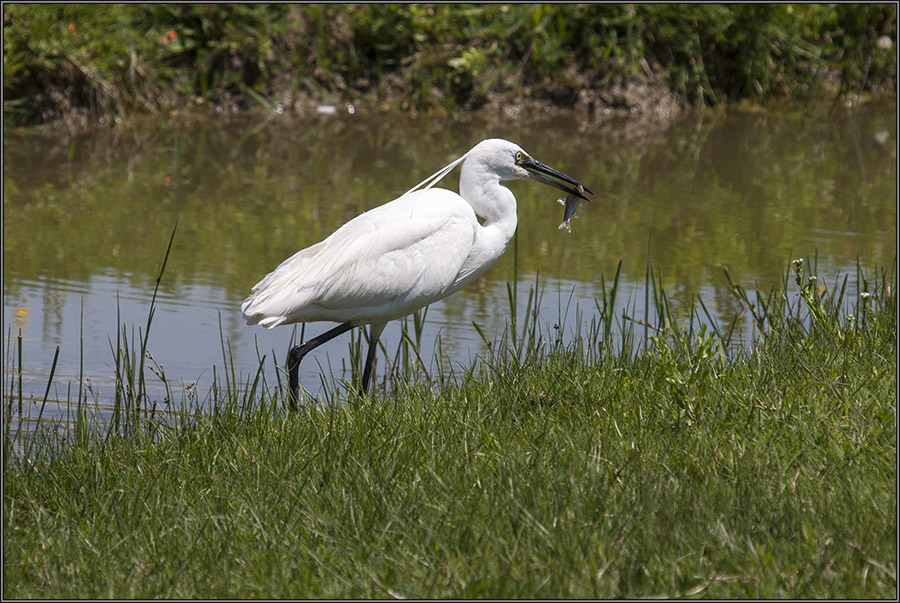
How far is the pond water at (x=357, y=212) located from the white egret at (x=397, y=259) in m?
0.35

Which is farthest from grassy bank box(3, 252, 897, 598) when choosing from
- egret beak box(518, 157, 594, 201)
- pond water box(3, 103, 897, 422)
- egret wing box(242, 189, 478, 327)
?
pond water box(3, 103, 897, 422)

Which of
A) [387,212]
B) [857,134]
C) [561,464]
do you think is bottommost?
[561,464]

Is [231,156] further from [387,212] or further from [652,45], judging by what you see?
[387,212]

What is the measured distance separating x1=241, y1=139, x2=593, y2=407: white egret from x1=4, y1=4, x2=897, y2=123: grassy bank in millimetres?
6301

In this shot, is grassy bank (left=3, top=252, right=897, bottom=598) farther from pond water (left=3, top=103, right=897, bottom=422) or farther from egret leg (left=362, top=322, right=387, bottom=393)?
pond water (left=3, top=103, right=897, bottom=422)

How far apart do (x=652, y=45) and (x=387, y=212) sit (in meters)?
7.46

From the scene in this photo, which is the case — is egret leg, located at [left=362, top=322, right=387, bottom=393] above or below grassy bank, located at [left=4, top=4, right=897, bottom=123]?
below

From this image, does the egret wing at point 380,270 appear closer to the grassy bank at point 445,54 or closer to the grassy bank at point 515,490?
the grassy bank at point 515,490

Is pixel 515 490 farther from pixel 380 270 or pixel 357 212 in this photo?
pixel 357 212

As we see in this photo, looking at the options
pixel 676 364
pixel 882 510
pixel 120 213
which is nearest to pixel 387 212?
pixel 676 364

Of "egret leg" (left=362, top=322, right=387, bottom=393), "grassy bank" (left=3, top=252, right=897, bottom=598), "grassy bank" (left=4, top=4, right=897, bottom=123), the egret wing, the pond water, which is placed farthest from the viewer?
"grassy bank" (left=4, top=4, right=897, bottom=123)

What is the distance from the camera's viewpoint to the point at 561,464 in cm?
319

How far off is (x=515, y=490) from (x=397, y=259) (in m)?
1.61

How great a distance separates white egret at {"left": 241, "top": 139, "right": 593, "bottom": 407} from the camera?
4.39 metres
